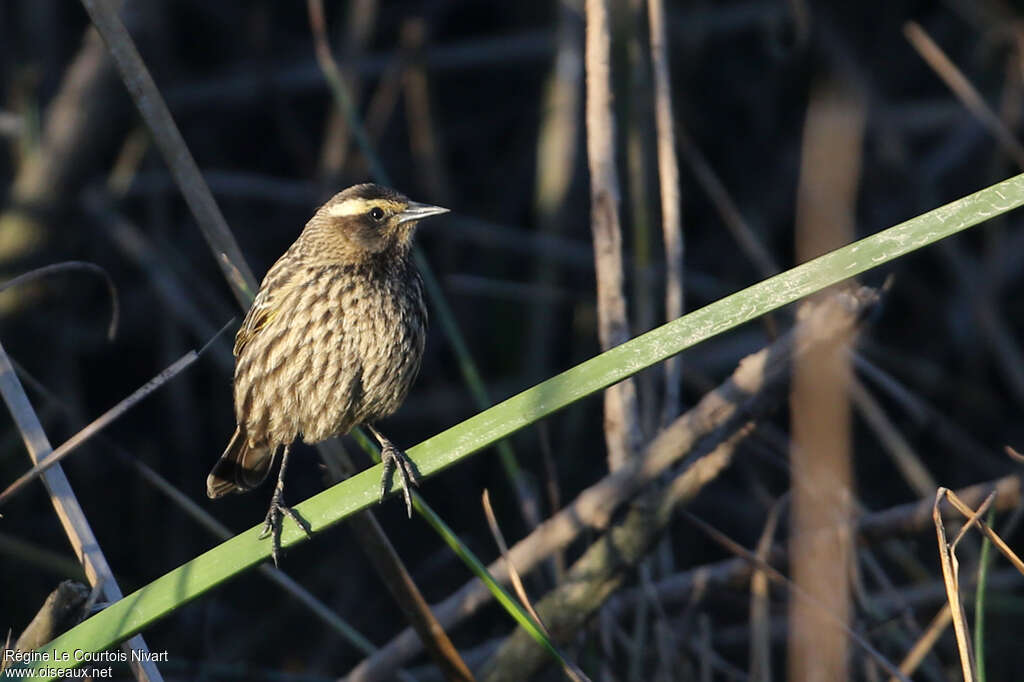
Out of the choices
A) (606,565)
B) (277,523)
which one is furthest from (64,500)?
(606,565)

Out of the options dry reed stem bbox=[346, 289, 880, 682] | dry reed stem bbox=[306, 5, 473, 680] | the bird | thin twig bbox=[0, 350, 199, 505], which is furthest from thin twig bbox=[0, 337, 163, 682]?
dry reed stem bbox=[346, 289, 880, 682]

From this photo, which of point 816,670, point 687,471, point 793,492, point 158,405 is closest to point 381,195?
point 687,471

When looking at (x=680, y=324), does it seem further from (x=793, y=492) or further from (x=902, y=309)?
(x=902, y=309)

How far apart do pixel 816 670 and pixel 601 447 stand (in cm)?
295

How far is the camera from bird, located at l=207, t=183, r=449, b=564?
3.61 metres

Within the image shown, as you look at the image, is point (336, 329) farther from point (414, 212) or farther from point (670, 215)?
point (670, 215)

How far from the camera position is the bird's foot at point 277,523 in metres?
2.61

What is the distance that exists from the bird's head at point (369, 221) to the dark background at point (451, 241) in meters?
1.11

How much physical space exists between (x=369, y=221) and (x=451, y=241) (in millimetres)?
1926

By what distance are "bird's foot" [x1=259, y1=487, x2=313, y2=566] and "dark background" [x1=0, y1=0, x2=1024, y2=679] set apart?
164 cm

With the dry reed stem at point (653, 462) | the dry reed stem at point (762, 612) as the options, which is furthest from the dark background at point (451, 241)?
the dry reed stem at point (653, 462)

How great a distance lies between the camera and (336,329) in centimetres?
362

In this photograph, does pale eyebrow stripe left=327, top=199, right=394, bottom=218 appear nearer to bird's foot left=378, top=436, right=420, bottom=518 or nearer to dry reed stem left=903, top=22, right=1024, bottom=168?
bird's foot left=378, top=436, right=420, bottom=518

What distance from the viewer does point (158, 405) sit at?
579 centimetres
